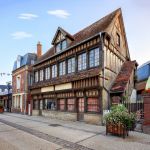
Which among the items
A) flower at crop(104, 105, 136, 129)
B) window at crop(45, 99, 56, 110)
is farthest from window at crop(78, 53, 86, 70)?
flower at crop(104, 105, 136, 129)

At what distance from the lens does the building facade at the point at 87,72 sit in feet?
51.0

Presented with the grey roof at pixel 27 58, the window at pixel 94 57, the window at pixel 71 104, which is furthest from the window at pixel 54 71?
the grey roof at pixel 27 58

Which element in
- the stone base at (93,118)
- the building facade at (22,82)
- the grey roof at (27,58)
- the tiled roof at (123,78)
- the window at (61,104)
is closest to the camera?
the stone base at (93,118)

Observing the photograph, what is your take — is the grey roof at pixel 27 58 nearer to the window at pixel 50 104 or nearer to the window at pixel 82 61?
the window at pixel 50 104

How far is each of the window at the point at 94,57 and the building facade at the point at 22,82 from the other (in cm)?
1346

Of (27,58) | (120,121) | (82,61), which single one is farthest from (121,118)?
(27,58)

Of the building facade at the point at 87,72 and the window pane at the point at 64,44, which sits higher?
the window pane at the point at 64,44

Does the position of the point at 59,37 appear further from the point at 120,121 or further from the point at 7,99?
the point at 7,99

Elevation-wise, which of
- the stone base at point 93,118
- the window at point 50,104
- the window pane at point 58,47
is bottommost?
the stone base at point 93,118

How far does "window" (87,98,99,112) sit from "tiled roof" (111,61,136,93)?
150cm

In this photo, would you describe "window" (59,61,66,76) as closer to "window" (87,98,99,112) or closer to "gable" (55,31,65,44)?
"gable" (55,31,65,44)

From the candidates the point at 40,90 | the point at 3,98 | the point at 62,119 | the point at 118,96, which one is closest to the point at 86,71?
the point at 118,96

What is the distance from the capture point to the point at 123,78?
17047 mm

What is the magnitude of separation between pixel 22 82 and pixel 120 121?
21428 mm
